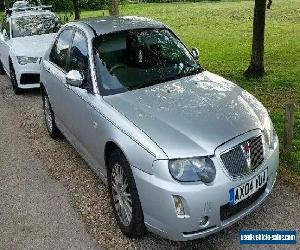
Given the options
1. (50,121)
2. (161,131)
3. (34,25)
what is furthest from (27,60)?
(161,131)

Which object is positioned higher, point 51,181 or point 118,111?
point 118,111

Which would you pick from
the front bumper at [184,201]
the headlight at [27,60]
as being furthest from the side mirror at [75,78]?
the headlight at [27,60]

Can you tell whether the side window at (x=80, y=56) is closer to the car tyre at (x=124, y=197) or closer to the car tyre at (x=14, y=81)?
the car tyre at (x=124, y=197)

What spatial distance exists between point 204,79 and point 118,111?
4.23 ft

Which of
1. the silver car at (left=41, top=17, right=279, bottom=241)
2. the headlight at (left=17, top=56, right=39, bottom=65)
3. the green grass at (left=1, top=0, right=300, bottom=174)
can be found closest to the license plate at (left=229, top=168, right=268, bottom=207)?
the silver car at (left=41, top=17, right=279, bottom=241)

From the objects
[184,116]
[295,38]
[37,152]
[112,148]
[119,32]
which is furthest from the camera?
[295,38]

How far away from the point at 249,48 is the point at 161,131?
10.7 m

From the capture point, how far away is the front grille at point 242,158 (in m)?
3.74

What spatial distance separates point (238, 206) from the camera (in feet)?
12.7

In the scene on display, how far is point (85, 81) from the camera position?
4.96 m

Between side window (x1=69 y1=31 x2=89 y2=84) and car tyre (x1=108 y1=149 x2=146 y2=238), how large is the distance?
118cm

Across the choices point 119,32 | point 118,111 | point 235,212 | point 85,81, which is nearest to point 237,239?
point 235,212

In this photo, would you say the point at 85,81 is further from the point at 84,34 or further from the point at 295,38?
the point at 295,38

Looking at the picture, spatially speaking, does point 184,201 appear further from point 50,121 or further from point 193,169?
point 50,121
